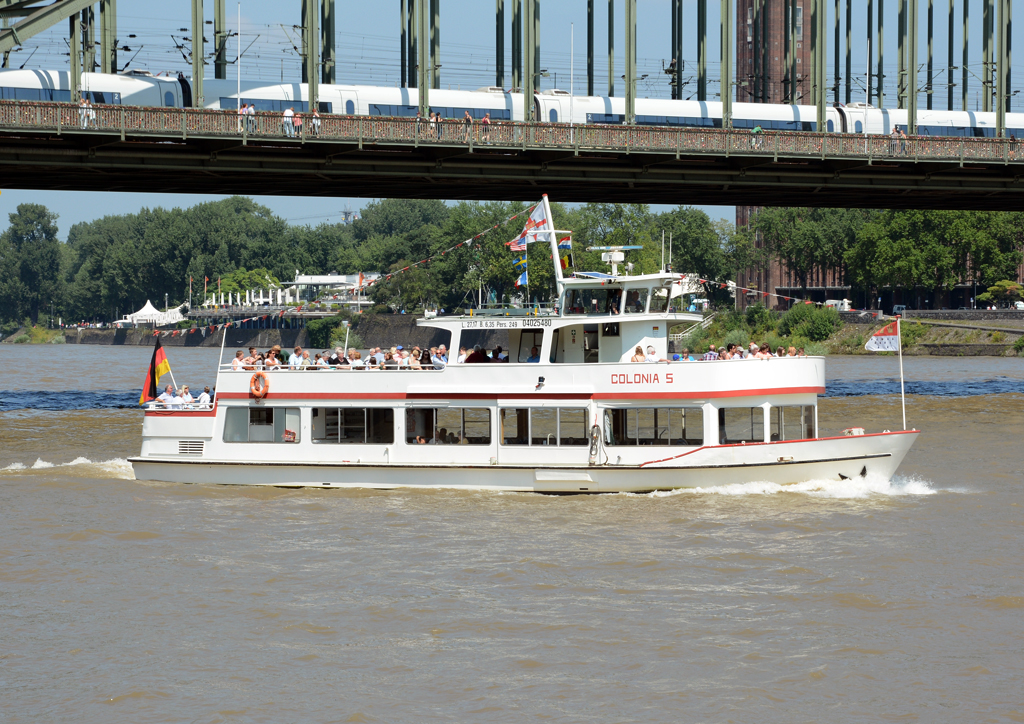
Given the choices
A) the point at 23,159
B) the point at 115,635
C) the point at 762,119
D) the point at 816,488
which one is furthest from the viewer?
the point at 762,119

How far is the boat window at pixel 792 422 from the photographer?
935 inches

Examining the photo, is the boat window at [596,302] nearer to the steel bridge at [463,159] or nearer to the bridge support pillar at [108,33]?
the steel bridge at [463,159]

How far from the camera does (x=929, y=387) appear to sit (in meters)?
58.8

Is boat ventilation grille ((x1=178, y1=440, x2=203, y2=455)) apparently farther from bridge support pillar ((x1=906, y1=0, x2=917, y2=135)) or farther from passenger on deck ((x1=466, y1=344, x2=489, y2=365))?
bridge support pillar ((x1=906, y1=0, x2=917, y2=135))

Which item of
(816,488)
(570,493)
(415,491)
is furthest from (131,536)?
(816,488)

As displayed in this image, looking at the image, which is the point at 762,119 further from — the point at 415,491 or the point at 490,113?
the point at 415,491

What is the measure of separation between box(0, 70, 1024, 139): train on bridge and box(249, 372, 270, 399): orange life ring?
20.6 m

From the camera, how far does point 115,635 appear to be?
15.4 metres

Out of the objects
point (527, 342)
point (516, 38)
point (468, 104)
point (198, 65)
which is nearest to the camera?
point (527, 342)

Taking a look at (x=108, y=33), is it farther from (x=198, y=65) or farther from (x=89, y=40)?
(x=198, y=65)

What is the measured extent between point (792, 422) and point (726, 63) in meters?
36.5

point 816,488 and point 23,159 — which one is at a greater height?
point 23,159

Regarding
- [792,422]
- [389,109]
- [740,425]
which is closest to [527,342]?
[740,425]

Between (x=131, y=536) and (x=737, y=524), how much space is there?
→ 34.5 ft
